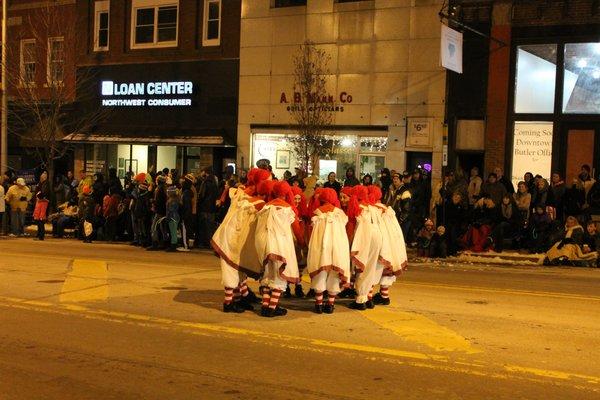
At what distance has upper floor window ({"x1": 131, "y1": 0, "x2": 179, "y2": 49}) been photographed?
28.2m

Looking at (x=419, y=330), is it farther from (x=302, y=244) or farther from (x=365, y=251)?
(x=302, y=244)

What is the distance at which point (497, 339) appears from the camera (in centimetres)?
817

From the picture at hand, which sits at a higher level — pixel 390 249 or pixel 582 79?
pixel 582 79

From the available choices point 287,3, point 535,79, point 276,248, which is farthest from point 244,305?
point 287,3

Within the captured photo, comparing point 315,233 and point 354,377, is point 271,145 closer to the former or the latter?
point 315,233

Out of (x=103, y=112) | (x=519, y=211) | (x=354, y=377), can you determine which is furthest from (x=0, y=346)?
(x=103, y=112)

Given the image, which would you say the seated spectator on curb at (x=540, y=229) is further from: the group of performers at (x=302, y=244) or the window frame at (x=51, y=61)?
the window frame at (x=51, y=61)

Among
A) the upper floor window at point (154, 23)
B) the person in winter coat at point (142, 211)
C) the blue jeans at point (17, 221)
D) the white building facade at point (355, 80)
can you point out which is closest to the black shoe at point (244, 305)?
the person in winter coat at point (142, 211)

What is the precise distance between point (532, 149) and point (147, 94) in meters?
14.5

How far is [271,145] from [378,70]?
4.75 meters

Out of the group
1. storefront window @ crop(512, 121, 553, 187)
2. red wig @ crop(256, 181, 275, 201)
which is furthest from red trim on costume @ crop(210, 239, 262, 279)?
storefront window @ crop(512, 121, 553, 187)

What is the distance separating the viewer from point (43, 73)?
30.2 m

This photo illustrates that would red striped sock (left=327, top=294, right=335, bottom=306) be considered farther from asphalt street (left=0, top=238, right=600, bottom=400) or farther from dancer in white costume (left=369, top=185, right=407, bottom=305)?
dancer in white costume (left=369, top=185, right=407, bottom=305)

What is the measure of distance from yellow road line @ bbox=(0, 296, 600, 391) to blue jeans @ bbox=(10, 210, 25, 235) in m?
12.0
